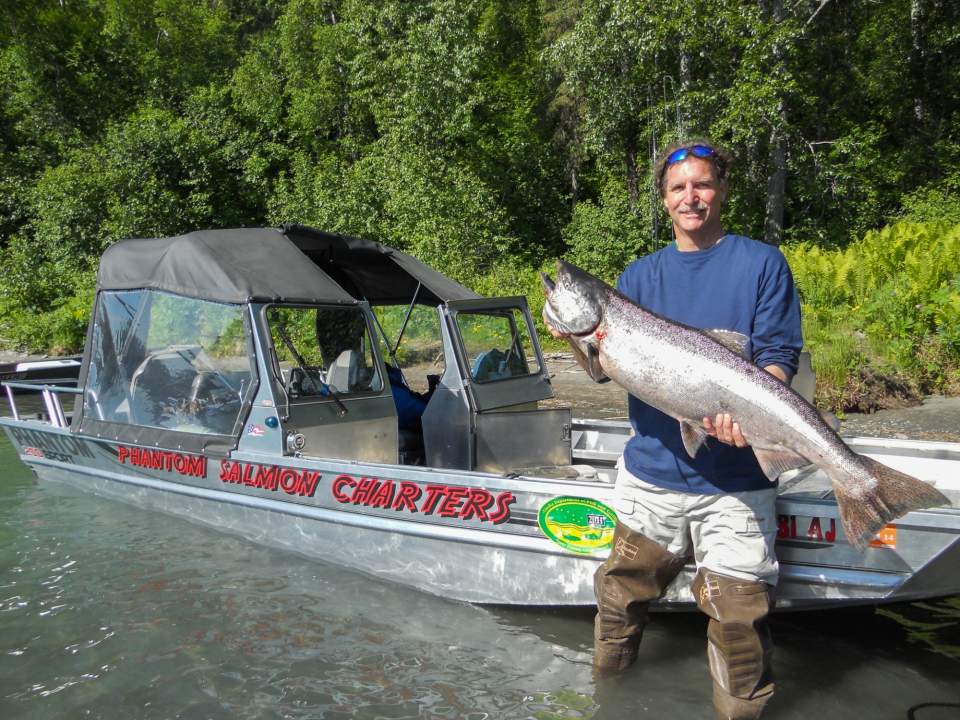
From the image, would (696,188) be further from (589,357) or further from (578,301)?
(589,357)

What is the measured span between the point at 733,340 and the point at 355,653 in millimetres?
2992

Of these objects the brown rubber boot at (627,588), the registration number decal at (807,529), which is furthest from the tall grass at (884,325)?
the brown rubber boot at (627,588)

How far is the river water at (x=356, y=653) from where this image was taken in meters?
4.03

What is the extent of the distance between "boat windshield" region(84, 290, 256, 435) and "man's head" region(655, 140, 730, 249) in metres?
3.61

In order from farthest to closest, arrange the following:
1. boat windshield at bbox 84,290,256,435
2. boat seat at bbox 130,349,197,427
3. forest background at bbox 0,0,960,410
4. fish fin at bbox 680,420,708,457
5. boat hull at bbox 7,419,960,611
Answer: forest background at bbox 0,0,960,410
boat seat at bbox 130,349,197,427
boat windshield at bbox 84,290,256,435
boat hull at bbox 7,419,960,611
fish fin at bbox 680,420,708,457

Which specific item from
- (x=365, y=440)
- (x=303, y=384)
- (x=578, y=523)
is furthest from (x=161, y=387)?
(x=578, y=523)

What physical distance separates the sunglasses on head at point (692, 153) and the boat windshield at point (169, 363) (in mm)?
3636

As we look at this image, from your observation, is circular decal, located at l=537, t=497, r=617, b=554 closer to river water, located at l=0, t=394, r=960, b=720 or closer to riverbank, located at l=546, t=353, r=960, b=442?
river water, located at l=0, t=394, r=960, b=720

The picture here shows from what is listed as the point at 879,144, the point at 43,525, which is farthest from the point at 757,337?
the point at 879,144

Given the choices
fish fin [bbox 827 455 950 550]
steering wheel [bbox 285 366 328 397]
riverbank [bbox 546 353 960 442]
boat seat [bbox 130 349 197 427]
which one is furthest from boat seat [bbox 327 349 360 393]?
riverbank [bbox 546 353 960 442]

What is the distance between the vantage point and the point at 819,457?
286 cm

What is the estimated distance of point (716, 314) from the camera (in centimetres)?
310

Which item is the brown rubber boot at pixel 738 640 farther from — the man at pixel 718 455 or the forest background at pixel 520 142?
the forest background at pixel 520 142

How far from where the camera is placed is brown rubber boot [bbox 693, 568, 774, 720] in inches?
123
